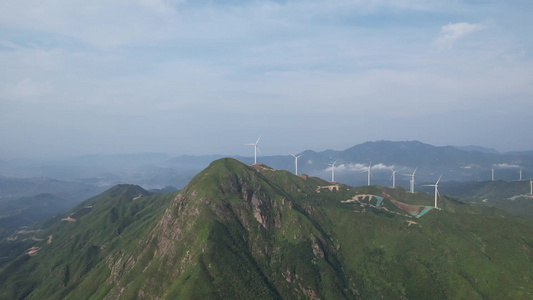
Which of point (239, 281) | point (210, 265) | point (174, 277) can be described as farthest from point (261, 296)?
point (174, 277)

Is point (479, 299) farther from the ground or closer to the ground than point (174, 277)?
closer to the ground

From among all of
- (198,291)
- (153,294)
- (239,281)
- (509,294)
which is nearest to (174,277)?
(153,294)

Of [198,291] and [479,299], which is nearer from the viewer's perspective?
[198,291]

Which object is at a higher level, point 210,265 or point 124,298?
point 210,265

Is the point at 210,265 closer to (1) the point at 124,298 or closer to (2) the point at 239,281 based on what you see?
(2) the point at 239,281

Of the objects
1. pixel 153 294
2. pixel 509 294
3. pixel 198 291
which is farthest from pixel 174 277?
pixel 509 294

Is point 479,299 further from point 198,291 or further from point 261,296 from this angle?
point 198,291

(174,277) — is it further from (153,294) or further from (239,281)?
(239,281)

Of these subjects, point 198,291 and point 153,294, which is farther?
point 153,294
